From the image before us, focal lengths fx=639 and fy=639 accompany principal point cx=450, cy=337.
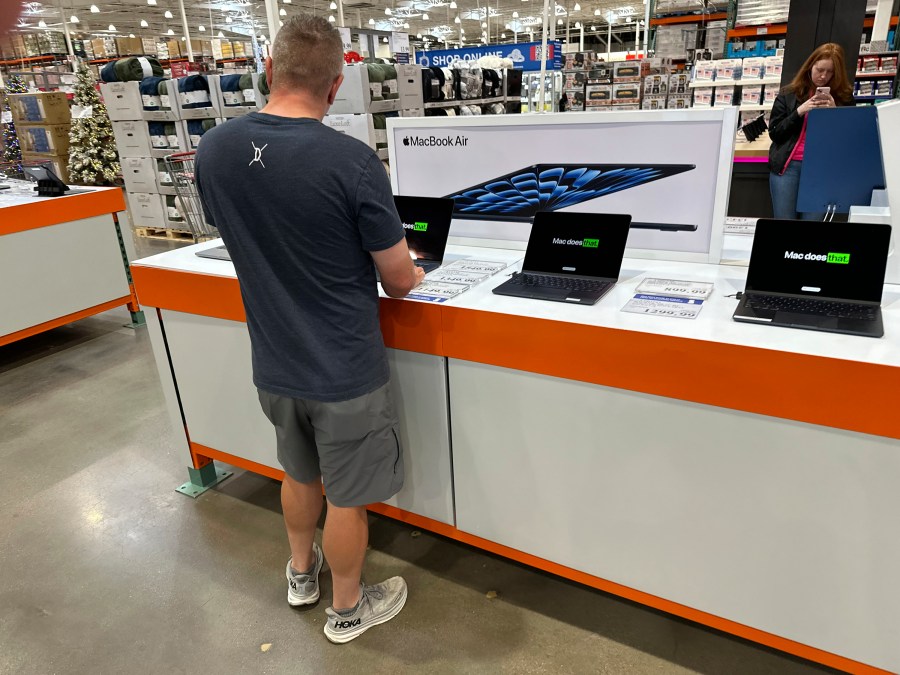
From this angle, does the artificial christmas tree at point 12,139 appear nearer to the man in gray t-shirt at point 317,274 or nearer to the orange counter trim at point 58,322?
the orange counter trim at point 58,322

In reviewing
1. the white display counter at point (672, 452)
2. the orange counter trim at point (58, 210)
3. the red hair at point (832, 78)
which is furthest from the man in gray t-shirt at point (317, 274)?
the red hair at point (832, 78)

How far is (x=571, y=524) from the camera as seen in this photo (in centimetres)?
197

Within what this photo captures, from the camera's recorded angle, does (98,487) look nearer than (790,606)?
No

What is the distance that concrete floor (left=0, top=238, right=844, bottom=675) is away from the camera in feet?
6.47

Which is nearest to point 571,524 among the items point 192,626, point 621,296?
point 621,296

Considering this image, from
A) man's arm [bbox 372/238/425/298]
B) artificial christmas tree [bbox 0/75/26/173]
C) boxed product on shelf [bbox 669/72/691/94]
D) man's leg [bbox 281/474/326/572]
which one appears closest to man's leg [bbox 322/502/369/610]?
man's leg [bbox 281/474/326/572]

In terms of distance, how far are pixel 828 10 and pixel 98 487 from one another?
6132 millimetres

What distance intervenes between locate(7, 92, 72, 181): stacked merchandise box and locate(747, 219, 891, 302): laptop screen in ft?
36.7

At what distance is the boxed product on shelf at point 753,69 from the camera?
642cm

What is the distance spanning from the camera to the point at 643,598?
1916 mm

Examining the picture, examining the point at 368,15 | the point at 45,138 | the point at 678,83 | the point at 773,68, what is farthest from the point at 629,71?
the point at 368,15

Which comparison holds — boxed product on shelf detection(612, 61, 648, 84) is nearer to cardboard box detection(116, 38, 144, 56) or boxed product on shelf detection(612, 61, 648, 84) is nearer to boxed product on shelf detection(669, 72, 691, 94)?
boxed product on shelf detection(669, 72, 691, 94)

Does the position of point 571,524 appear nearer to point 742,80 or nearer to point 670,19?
point 742,80

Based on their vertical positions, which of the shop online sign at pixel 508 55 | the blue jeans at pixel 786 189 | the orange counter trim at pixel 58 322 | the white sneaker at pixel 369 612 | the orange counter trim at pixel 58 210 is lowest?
the white sneaker at pixel 369 612
